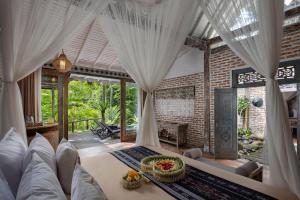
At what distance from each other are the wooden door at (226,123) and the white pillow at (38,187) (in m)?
4.29

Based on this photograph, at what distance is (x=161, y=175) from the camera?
1.39m

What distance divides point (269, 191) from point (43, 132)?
3903 millimetres

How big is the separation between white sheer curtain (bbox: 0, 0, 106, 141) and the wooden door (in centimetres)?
364

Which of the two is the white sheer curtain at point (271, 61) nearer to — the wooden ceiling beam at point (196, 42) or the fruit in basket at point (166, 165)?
the fruit in basket at point (166, 165)

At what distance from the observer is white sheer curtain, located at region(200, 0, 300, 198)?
1481 mm

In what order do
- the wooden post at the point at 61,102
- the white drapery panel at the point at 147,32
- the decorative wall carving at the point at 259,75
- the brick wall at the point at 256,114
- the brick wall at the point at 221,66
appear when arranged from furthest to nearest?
the brick wall at the point at 256,114 < the wooden post at the point at 61,102 < the brick wall at the point at 221,66 < the decorative wall carving at the point at 259,75 < the white drapery panel at the point at 147,32

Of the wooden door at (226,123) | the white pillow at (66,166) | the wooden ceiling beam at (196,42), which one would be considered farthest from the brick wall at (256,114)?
the white pillow at (66,166)

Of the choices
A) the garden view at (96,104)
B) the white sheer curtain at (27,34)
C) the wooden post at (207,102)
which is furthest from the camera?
the garden view at (96,104)

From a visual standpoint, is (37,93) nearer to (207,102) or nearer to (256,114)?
(207,102)

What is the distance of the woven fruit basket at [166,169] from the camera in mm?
1382

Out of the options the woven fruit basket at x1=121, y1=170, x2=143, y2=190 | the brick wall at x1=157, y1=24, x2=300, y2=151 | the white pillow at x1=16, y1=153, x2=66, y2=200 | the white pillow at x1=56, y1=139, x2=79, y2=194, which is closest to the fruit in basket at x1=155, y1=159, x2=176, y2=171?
the woven fruit basket at x1=121, y1=170, x2=143, y2=190

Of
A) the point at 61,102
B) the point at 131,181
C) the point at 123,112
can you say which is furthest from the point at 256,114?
the point at 131,181

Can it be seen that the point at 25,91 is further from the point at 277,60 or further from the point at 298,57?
the point at 298,57

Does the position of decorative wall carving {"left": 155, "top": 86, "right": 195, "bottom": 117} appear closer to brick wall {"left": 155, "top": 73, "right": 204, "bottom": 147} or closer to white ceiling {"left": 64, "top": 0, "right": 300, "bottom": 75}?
brick wall {"left": 155, "top": 73, "right": 204, "bottom": 147}
